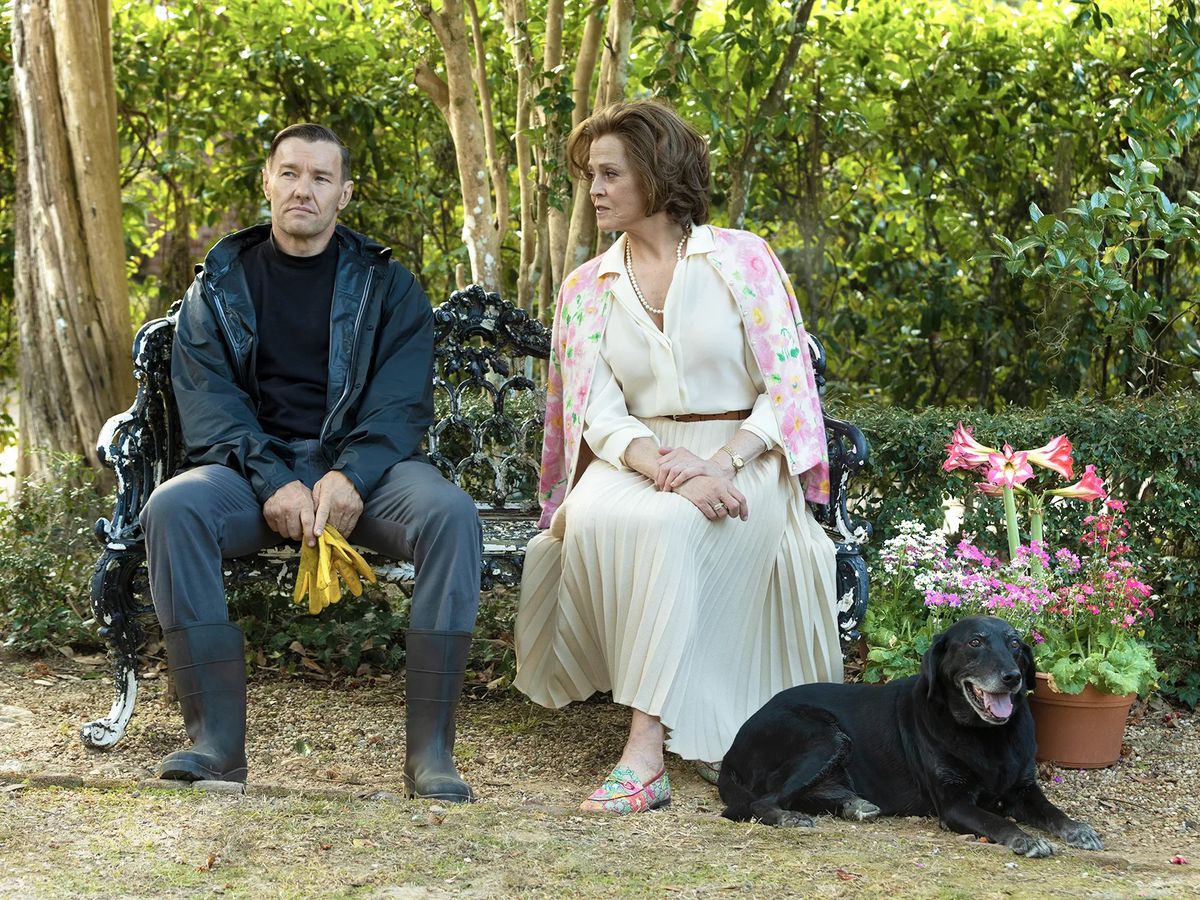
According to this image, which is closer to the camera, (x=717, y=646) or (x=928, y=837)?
(x=928, y=837)

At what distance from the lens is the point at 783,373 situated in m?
4.09

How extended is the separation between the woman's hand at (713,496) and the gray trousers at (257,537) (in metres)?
0.59

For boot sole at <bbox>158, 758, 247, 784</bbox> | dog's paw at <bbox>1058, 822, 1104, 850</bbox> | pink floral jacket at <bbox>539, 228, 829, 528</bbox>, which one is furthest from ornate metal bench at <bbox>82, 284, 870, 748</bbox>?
dog's paw at <bbox>1058, 822, 1104, 850</bbox>

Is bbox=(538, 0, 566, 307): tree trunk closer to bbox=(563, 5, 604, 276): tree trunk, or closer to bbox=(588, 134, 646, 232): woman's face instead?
bbox=(563, 5, 604, 276): tree trunk

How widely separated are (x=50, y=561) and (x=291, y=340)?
1710 millimetres

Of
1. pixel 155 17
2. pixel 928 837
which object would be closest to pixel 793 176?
pixel 155 17

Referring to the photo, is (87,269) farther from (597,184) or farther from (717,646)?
(717,646)

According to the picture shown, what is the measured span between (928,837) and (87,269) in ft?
13.8

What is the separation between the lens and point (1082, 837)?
3.29 metres

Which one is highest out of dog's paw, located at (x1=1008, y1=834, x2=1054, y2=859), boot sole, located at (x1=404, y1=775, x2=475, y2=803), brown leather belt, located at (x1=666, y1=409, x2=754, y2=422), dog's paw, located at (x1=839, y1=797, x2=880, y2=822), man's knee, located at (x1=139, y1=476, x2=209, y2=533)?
brown leather belt, located at (x1=666, y1=409, x2=754, y2=422)

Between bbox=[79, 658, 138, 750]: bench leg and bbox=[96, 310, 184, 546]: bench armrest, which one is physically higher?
bbox=[96, 310, 184, 546]: bench armrest

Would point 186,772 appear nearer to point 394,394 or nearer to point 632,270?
point 394,394

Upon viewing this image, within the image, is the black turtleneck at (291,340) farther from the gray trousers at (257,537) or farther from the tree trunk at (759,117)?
the tree trunk at (759,117)

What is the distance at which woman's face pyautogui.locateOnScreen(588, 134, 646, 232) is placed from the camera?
4.08 m
